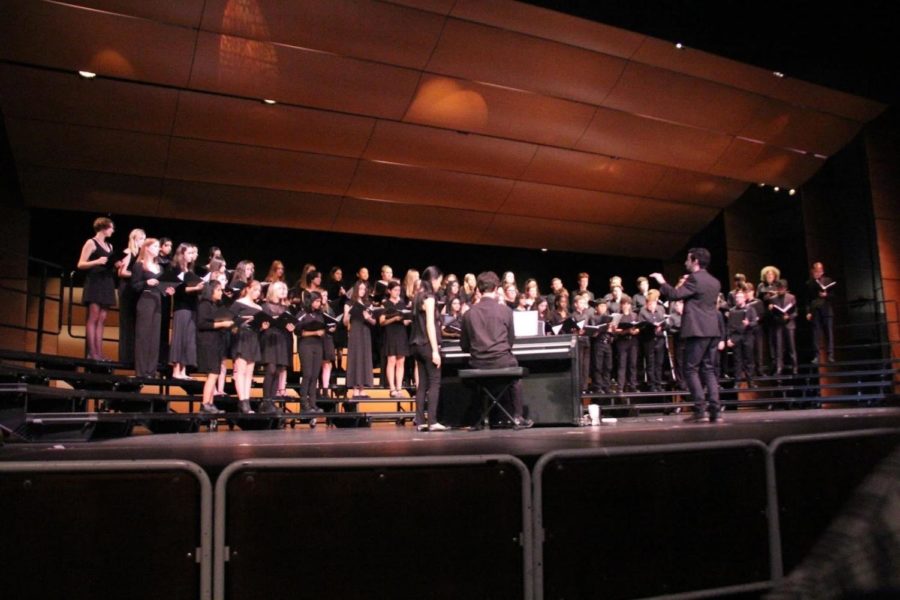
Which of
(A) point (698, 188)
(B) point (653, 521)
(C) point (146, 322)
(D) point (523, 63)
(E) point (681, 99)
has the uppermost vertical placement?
(D) point (523, 63)

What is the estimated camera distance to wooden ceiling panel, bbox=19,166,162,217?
1373 centimetres

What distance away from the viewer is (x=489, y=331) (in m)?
8.71

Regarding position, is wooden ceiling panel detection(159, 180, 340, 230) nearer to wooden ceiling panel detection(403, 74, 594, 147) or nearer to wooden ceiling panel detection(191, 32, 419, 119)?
wooden ceiling panel detection(191, 32, 419, 119)

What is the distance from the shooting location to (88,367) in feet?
30.1

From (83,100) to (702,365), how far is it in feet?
35.0

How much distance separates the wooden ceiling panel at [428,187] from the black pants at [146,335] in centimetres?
680

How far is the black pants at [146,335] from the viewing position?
951cm

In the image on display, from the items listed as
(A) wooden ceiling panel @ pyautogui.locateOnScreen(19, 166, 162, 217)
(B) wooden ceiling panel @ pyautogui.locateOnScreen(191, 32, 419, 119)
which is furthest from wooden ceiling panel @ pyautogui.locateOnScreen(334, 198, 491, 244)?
(A) wooden ceiling panel @ pyautogui.locateOnScreen(19, 166, 162, 217)

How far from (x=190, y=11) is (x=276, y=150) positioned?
3.41 meters

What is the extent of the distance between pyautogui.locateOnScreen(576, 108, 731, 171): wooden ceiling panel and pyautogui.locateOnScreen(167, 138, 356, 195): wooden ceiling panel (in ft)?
17.0

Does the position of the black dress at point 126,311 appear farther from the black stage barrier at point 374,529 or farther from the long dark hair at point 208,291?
the black stage barrier at point 374,529

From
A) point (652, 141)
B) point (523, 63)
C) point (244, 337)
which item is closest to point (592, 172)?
point (652, 141)

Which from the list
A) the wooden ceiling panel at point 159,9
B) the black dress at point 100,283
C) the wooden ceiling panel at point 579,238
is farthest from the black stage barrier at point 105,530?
the wooden ceiling panel at point 579,238

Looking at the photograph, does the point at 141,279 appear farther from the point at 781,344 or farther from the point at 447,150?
the point at 781,344
